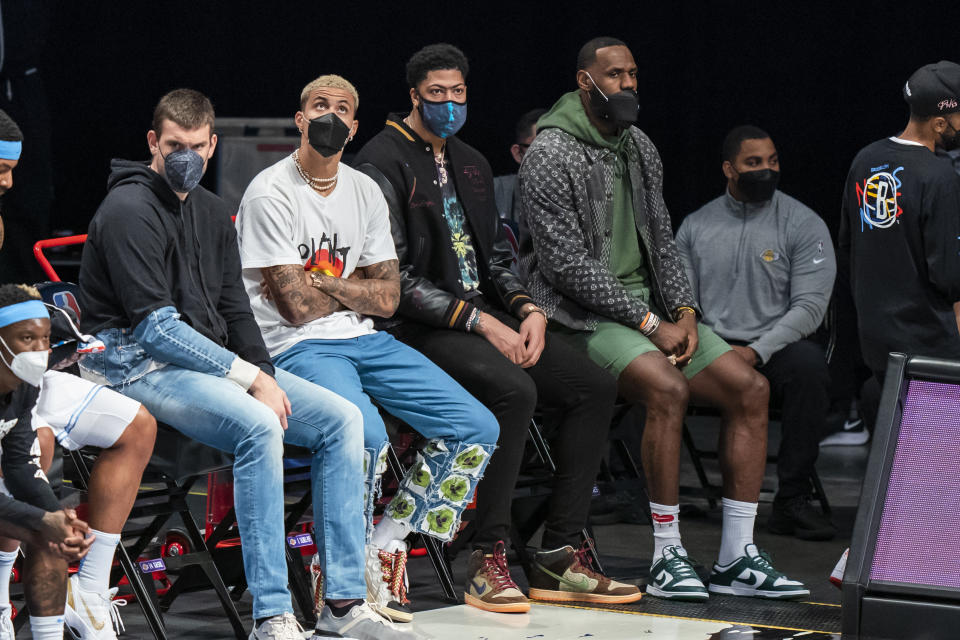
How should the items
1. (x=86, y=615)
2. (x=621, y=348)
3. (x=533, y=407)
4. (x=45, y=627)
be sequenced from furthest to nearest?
1. (x=621, y=348)
2. (x=533, y=407)
3. (x=86, y=615)
4. (x=45, y=627)

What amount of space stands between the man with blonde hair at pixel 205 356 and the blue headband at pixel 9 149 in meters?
0.26

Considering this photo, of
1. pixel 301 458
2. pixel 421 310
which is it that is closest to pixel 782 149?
pixel 421 310

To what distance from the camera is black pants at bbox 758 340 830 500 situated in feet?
16.8

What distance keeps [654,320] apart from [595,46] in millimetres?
905

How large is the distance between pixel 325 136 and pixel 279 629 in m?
1.37

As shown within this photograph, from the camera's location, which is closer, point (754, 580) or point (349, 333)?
point (349, 333)

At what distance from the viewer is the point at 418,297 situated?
13.3 feet

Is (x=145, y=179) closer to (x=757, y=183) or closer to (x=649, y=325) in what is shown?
(x=649, y=325)

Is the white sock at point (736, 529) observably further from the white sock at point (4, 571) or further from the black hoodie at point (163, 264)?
the white sock at point (4, 571)

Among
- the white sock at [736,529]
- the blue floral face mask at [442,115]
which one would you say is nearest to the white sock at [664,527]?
the white sock at [736,529]

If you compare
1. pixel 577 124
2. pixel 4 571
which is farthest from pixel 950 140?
pixel 4 571

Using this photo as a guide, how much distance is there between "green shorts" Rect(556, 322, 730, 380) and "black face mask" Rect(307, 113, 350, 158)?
1008mm

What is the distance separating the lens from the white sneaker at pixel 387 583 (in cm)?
371

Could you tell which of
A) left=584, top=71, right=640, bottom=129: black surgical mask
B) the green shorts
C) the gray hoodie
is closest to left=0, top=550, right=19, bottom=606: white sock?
the green shorts
